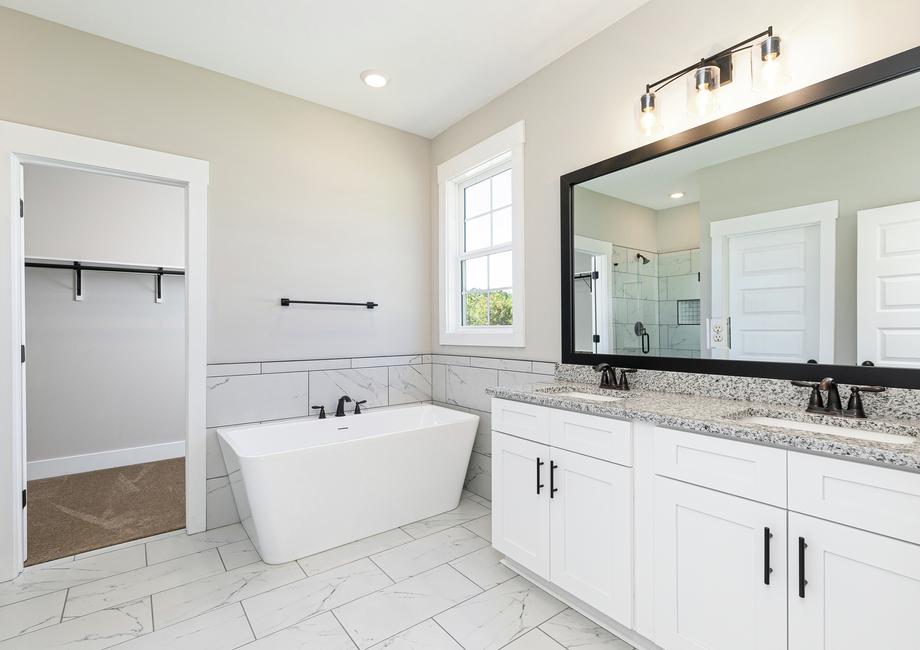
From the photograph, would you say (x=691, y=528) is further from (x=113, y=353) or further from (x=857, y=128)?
(x=113, y=353)

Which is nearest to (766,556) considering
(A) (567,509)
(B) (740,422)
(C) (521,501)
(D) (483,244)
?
(B) (740,422)

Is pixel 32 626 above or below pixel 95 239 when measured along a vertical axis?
below

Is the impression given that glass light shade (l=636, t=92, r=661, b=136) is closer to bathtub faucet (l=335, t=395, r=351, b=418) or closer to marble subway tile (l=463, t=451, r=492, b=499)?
marble subway tile (l=463, t=451, r=492, b=499)

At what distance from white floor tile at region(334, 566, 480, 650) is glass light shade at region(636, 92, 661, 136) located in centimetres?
228

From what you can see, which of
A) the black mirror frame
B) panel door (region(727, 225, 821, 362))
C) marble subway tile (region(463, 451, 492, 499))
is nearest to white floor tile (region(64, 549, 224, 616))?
marble subway tile (region(463, 451, 492, 499))

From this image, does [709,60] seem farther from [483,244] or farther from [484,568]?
[484,568]

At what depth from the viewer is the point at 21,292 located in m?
2.26

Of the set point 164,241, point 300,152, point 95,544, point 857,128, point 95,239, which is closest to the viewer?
point 857,128

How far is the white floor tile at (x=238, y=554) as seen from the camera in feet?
7.52

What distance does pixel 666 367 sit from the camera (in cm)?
208

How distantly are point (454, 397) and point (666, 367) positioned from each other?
5.72ft

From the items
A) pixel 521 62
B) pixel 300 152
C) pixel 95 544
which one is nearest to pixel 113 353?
pixel 95 544

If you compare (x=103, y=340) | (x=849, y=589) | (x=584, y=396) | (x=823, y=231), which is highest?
(x=823, y=231)

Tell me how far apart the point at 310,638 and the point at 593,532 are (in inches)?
45.8
